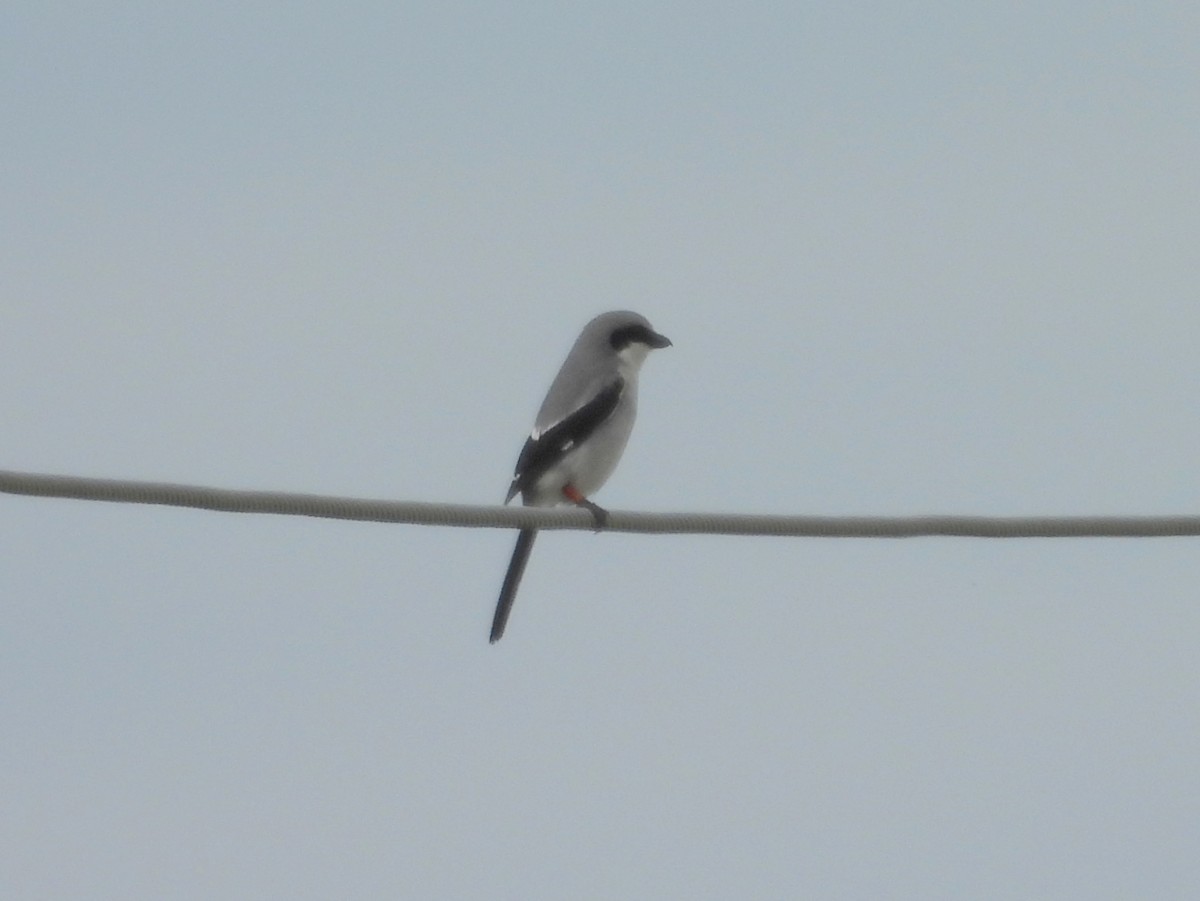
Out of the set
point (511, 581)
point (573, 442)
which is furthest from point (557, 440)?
point (511, 581)

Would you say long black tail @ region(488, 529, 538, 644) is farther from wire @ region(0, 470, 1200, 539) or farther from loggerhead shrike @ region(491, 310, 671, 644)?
wire @ region(0, 470, 1200, 539)

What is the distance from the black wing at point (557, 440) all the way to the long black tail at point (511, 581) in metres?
0.28

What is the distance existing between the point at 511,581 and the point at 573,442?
602 mm

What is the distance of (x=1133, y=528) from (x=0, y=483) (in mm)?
2884

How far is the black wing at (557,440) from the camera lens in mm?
8367

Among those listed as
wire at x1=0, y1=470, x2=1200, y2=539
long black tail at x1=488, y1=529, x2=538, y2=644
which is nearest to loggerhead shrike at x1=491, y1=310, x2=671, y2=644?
long black tail at x1=488, y1=529, x2=538, y2=644

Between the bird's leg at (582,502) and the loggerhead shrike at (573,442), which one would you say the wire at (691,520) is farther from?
the loggerhead shrike at (573,442)

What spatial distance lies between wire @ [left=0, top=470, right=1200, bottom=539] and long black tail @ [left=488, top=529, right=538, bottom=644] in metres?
2.07

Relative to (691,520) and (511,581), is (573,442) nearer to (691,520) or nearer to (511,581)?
(511,581)

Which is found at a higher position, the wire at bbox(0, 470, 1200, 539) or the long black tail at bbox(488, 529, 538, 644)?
the wire at bbox(0, 470, 1200, 539)

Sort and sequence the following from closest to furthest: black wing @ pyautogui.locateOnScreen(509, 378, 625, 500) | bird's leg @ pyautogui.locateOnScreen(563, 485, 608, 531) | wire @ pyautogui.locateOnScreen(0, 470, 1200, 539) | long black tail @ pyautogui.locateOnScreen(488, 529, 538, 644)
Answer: wire @ pyautogui.locateOnScreen(0, 470, 1200, 539) < bird's leg @ pyautogui.locateOnScreen(563, 485, 608, 531) < long black tail @ pyautogui.locateOnScreen(488, 529, 538, 644) < black wing @ pyautogui.locateOnScreen(509, 378, 625, 500)

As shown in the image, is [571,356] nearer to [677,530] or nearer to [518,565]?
[518,565]

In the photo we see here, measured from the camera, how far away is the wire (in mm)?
4965

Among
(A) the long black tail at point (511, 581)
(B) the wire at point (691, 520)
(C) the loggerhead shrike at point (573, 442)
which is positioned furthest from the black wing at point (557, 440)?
(B) the wire at point (691, 520)
